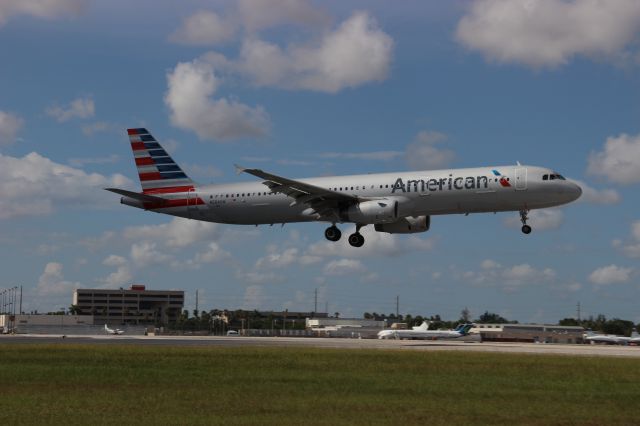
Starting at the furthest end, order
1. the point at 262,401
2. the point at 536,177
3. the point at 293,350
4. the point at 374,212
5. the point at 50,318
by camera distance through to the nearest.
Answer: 1. the point at 50,318
2. the point at 374,212
3. the point at 536,177
4. the point at 293,350
5. the point at 262,401

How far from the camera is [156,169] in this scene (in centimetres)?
7069

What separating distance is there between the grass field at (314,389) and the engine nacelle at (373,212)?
1951 centimetres

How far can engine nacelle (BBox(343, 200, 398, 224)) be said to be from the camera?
192ft

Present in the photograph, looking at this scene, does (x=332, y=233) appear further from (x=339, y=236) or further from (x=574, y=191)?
(x=574, y=191)

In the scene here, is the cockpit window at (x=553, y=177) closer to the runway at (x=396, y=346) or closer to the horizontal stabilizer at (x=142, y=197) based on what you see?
the runway at (x=396, y=346)

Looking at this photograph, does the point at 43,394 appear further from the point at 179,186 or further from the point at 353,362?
the point at 179,186

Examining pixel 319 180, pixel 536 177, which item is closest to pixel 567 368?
pixel 536 177

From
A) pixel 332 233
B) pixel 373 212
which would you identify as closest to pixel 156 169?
pixel 332 233

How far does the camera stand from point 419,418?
20000mm

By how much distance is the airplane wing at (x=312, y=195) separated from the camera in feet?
191

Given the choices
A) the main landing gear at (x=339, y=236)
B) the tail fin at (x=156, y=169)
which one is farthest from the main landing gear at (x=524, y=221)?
the tail fin at (x=156, y=169)

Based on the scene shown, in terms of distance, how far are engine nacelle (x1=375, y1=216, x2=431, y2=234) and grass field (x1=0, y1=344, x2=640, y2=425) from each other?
25877 millimetres

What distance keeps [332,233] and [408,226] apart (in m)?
5.45

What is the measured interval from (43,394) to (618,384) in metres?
17.1
